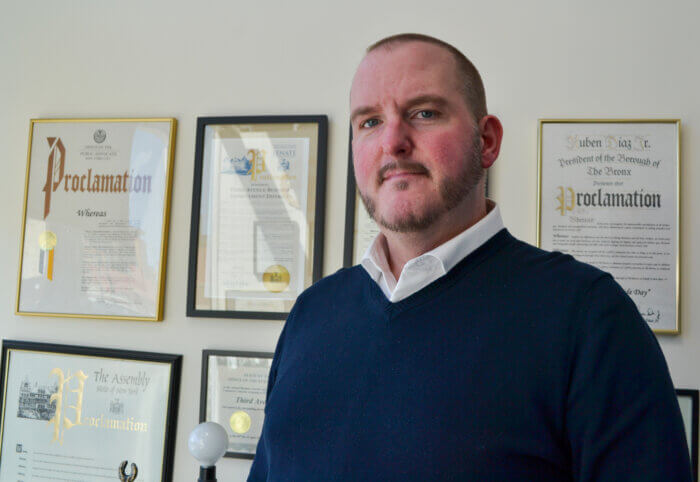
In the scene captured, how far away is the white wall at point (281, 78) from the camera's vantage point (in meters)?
1.72

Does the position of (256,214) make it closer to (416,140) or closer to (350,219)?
(350,219)

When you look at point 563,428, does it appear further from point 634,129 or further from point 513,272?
A: point 634,129

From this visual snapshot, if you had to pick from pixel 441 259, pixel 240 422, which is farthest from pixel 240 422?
pixel 441 259

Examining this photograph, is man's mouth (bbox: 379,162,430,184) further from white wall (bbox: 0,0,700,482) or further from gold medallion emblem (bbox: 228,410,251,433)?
gold medallion emblem (bbox: 228,410,251,433)

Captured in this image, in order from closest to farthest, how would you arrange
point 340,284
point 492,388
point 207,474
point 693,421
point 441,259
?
point 492,388 → point 441,259 → point 340,284 → point 207,474 → point 693,421

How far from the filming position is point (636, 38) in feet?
5.68

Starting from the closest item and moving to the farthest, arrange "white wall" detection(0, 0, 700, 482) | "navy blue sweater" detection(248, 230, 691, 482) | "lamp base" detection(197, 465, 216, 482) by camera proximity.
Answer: "navy blue sweater" detection(248, 230, 691, 482)
"lamp base" detection(197, 465, 216, 482)
"white wall" detection(0, 0, 700, 482)

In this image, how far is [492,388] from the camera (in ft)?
2.66

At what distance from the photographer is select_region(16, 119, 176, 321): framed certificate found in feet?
6.44

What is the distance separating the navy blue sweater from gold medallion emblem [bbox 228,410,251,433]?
2.89 ft

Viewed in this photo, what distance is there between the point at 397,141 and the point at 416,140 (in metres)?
0.03

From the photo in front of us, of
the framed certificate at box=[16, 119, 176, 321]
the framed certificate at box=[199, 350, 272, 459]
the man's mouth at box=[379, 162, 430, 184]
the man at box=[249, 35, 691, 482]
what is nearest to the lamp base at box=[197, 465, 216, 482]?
Result: the framed certificate at box=[199, 350, 272, 459]

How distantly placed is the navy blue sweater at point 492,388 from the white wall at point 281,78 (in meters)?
0.91

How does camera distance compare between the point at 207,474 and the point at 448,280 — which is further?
the point at 207,474
